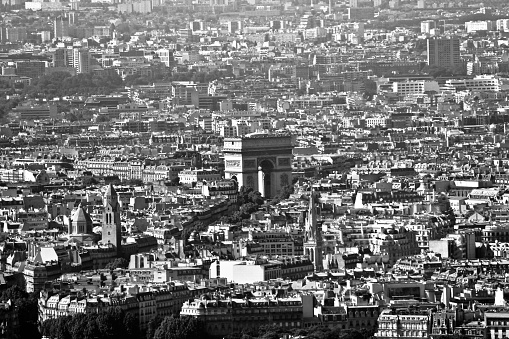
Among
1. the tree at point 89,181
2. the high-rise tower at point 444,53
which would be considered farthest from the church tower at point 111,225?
the high-rise tower at point 444,53

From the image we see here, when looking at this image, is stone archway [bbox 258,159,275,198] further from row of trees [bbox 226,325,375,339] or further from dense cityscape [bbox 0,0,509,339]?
row of trees [bbox 226,325,375,339]

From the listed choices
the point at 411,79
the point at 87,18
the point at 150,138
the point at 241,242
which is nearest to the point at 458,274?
the point at 241,242

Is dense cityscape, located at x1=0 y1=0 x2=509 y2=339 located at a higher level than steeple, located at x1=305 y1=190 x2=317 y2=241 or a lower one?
lower

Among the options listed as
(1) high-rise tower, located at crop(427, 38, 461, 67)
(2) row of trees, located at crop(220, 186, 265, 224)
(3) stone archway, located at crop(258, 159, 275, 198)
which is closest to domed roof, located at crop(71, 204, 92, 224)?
(2) row of trees, located at crop(220, 186, 265, 224)

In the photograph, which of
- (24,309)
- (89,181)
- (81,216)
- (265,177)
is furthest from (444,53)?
(24,309)

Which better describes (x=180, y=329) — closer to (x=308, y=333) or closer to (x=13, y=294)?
(x=308, y=333)

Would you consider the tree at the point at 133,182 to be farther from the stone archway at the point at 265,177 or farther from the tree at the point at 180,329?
the tree at the point at 180,329
